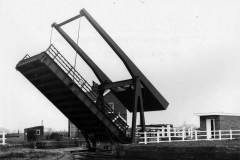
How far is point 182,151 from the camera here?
1397cm

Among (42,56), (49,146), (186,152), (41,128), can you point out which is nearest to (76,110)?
(42,56)

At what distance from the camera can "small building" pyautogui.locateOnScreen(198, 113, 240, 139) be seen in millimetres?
26500

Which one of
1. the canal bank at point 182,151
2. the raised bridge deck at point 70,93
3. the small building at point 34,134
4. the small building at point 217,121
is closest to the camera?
the canal bank at point 182,151

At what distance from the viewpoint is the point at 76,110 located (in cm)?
1919

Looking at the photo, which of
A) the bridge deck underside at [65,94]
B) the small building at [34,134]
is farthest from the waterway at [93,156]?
the small building at [34,134]

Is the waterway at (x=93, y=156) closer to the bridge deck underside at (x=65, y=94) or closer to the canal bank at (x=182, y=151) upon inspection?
the canal bank at (x=182, y=151)

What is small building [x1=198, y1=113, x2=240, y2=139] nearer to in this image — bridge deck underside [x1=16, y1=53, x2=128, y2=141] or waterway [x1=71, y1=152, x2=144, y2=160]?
bridge deck underside [x1=16, y1=53, x2=128, y2=141]

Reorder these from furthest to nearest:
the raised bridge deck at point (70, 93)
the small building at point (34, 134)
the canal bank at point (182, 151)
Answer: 1. the small building at point (34, 134)
2. the raised bridge deck at point (70, 93)
3. the canal bank at point (182, 151)

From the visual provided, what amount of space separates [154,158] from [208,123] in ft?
40.2

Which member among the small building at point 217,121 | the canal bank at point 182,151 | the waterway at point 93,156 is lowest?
the waterway at point 93,156

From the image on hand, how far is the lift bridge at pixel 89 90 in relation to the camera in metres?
17.3

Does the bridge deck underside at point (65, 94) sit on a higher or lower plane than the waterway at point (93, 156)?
higher

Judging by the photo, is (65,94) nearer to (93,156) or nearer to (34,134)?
(93,156)

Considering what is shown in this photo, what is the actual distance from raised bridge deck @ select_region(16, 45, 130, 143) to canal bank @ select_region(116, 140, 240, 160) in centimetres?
167
